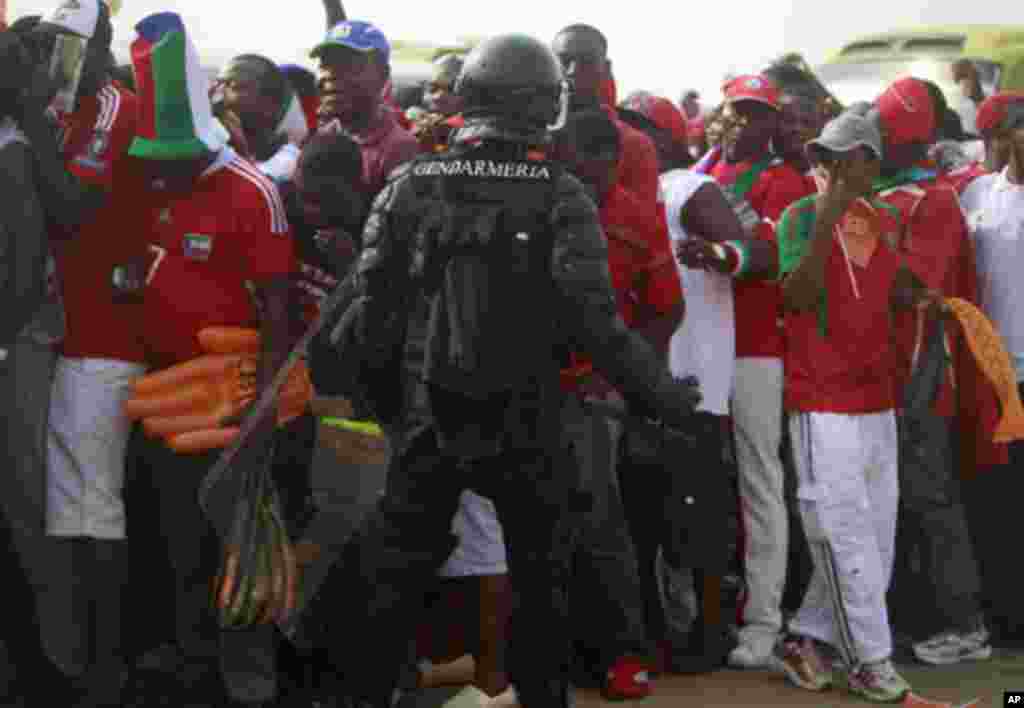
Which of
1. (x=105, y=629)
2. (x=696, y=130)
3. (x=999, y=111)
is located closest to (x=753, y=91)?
(x=999, y=111)

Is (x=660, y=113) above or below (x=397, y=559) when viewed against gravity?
above

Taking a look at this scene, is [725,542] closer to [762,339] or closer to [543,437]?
[762,339]

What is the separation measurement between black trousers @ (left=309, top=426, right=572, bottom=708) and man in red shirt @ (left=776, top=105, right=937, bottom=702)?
5.40 feet

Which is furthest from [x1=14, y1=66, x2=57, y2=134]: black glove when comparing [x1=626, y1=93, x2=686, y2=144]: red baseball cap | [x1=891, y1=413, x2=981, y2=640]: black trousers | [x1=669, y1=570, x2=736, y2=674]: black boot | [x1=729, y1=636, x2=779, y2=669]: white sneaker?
[x1=891, y1=413, x2=981, y2=640]: black trousers

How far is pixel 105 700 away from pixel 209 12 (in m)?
10.3

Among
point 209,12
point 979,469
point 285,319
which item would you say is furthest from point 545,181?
point 209,12

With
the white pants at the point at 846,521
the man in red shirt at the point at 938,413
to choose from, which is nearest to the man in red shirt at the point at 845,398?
the white pants at the point at 846,521

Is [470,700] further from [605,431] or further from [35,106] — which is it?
[35,106]

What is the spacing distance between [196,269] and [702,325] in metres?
2.10

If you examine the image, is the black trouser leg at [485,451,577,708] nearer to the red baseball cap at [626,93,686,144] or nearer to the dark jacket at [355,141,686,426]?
the dark jacket at [355,141,686,426]

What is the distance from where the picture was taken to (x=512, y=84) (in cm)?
568

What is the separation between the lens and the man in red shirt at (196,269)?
630cm


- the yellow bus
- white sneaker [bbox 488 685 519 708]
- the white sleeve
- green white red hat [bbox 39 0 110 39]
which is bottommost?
white sneaker [bbox 488 685 519 708]

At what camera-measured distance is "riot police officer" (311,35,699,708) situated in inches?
219
